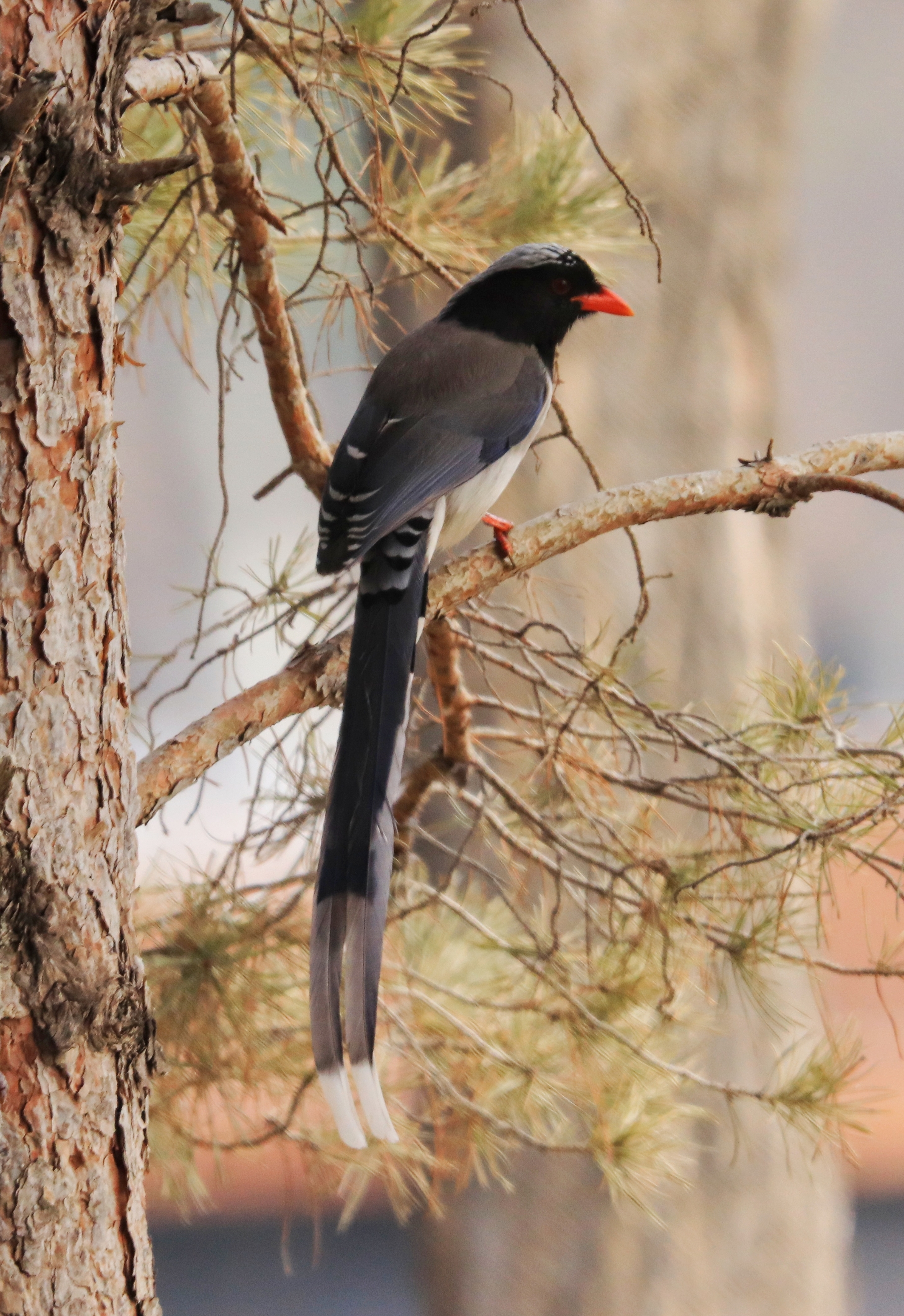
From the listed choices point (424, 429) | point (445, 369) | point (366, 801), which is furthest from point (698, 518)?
point (366, 801)

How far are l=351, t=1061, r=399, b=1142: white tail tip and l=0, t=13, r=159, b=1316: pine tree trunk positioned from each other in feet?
0.66

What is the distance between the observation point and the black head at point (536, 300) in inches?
67.6

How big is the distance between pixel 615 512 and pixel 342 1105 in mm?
642

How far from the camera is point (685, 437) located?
3.05 metres

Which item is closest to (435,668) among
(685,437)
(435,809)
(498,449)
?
(498,449)

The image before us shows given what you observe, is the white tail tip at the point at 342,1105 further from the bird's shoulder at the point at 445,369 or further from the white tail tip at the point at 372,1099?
the bird's shoulder at the point at 445,369

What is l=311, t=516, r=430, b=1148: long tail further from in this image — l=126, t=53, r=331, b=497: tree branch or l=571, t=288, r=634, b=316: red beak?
l=571, t=288, r=634, b=316: red beak

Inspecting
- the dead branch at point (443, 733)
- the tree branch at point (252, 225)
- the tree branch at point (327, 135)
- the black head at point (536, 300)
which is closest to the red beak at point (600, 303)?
the black head at point (536, 300)

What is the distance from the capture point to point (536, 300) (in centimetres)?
177

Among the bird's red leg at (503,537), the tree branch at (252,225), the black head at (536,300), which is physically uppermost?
the black head at (536,300)

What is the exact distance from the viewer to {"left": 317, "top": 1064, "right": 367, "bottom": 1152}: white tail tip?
3.51 feet

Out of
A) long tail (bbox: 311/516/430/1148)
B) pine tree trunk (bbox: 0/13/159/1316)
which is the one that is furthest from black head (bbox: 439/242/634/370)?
pine tree trunk (bbox: 0/13/159/1316)

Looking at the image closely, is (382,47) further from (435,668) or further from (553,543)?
(435,668)

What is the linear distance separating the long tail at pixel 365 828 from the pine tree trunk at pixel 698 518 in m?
1.44
